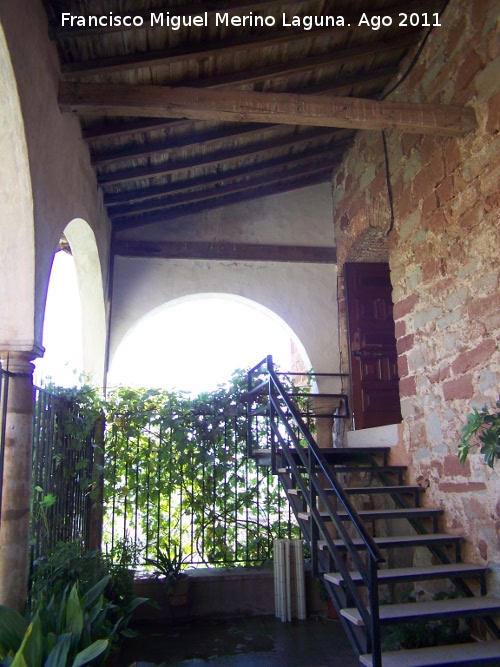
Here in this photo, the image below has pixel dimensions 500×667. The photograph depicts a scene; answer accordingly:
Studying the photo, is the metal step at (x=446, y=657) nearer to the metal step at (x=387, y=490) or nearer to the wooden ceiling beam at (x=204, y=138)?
the metal step at (x=387, y=490)

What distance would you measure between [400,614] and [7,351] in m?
2.75

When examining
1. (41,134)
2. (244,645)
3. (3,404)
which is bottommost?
(244,645)

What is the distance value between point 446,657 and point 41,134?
3754 mm

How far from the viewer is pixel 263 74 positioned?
473cm

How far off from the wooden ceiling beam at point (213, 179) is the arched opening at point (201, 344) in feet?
4.28

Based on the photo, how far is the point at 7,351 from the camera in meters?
3.45

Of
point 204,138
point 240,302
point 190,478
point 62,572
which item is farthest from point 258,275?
point 62,572

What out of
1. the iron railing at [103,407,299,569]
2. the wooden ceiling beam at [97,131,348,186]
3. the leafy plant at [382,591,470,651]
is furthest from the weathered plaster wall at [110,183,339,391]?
the leafy plant at [382,591,470,651]

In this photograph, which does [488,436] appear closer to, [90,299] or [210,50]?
[210,50]

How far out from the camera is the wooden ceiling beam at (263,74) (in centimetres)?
466

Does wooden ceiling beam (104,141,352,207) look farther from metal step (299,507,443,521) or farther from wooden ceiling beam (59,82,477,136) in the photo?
metal step (299,507,443,521)

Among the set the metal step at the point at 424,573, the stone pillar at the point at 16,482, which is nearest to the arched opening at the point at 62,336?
the stone pillar at the point at 16,482

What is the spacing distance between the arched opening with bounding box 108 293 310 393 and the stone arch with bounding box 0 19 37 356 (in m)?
2.52

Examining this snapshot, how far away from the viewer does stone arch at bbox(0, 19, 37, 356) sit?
10.5ft
